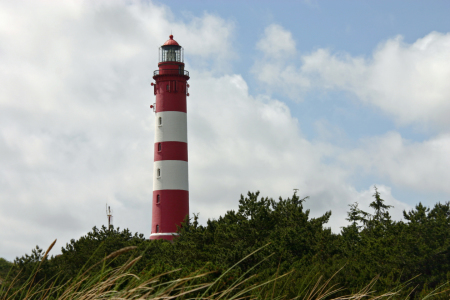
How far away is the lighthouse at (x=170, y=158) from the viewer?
41.7m

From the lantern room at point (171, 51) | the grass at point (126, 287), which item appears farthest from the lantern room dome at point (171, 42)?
the grass at point (126, 287)

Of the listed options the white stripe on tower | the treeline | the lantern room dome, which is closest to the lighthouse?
the white stripe on tower

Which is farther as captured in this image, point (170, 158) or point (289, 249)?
point (170, 158)

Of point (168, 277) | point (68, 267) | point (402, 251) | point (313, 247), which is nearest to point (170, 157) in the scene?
point (68, 267)

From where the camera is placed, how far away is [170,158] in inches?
1663

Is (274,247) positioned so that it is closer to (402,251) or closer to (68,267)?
(402,251)

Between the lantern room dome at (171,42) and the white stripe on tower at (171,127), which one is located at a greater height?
the lantern room dome at (171,42)

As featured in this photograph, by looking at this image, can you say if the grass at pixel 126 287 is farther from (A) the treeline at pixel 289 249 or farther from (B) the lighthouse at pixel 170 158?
(B) the lighthouse at pixel 170 158

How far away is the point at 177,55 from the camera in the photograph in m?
47.0

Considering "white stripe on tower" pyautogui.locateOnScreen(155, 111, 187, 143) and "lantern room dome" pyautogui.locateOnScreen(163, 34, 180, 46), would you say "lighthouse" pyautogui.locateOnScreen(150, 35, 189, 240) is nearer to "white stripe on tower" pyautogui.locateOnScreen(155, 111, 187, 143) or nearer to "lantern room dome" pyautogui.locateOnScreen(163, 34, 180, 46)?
"white stripe on tower" pyautogui.locateOnScreen(155, 111, 187, 143)

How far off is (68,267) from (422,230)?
70.9 feet

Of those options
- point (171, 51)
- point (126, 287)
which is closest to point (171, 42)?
point (171, 51)

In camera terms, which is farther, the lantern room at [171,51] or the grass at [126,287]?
the lantern room at [171,51]

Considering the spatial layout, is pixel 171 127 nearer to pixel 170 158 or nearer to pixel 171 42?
pixel 170 158
